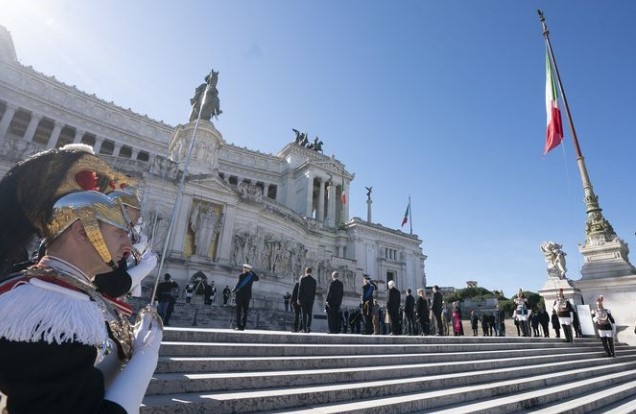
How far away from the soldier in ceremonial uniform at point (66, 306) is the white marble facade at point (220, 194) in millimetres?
9943

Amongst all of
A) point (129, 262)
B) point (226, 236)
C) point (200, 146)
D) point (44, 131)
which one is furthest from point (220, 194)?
point (44, 131)

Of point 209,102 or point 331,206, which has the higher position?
point 331,206

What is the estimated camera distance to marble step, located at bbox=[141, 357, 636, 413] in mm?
3582

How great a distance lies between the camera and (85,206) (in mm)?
1636

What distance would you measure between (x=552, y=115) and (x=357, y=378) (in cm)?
1676

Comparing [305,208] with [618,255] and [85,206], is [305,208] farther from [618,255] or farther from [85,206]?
[85,206]

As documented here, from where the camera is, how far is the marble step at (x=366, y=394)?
3.58m

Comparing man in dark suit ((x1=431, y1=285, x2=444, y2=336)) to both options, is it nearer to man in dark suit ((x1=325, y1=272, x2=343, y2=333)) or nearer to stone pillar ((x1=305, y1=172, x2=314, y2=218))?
man in dark suit ((x1=325, y1=272, x2=343, y2=333))

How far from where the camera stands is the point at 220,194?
21391mm

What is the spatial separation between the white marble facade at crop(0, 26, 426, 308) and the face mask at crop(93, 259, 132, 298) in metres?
9.37

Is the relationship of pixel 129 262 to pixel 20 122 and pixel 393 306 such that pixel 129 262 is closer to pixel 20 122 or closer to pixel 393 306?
pixel 393 306

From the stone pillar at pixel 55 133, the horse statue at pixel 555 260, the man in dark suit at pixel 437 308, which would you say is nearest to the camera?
the man in dark suit at pixel 437 308

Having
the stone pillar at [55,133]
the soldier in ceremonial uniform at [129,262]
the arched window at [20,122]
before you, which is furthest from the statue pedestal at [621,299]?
the arched window at [20,122]

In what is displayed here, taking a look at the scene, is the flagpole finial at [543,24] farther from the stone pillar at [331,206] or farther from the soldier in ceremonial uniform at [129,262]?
the stone pillar at [331,206]
